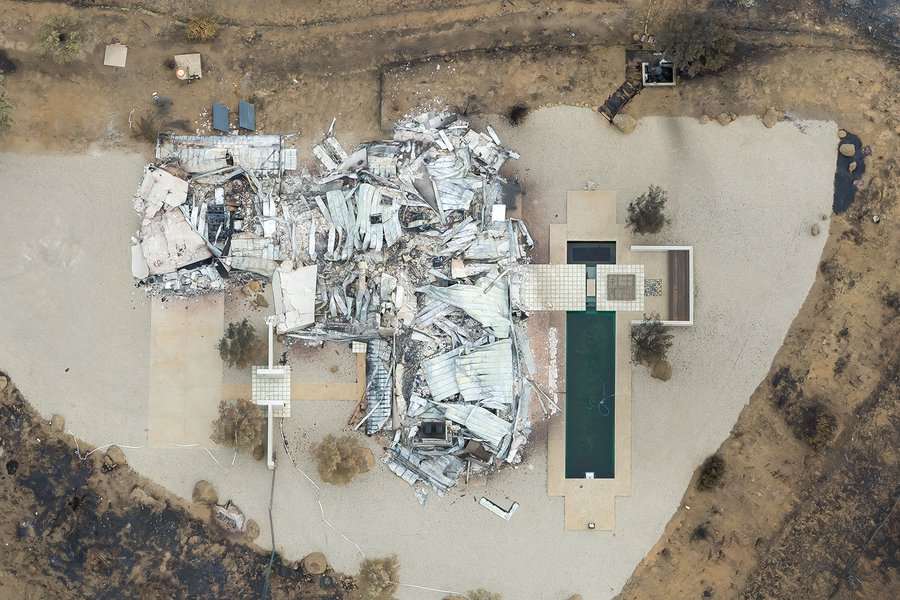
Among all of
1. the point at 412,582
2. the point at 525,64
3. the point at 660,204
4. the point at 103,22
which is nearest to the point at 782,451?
the point at 660,204

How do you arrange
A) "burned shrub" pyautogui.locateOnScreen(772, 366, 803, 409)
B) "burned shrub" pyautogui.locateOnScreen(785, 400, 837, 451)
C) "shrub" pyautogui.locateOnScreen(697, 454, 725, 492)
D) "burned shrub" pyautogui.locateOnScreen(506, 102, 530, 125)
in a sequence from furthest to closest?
"burned shrub" pyautogui.locateOnScreen(506, 102, 530, 125) → "burned shrub" pyautogui.locateOnScreen(772, 366, 803, 409) → "shrub" pyautogui.locateOnScreen(697, 454, 725, 492) → "burned shrub" pyautogui.locateOnScreen(785, 400, 837, 451)

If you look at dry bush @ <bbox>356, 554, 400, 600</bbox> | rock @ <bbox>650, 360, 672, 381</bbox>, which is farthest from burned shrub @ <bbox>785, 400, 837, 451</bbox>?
dry bush @ <bbox>356, 554, 400, 600</bbox>

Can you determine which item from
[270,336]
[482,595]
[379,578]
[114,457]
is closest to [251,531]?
[379,578]

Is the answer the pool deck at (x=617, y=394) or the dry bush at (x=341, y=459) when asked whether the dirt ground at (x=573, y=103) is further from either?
the dry bush at (x=341, y=459)

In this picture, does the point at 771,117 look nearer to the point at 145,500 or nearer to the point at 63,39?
the point at 63,39

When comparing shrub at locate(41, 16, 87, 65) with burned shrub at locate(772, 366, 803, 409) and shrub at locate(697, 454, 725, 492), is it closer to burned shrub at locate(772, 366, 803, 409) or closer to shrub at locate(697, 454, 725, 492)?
shrub at locate(697, 454, 725, 492)

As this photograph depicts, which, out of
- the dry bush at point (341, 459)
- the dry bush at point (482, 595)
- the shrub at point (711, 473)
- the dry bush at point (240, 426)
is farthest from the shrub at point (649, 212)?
the dry bush at point (240, 426)

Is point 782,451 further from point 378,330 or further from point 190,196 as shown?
point 190,196
